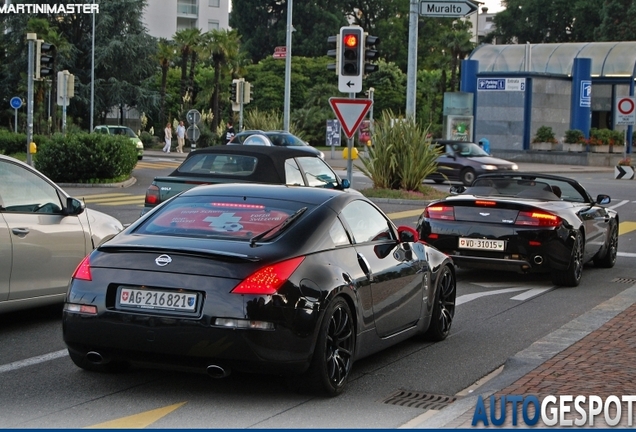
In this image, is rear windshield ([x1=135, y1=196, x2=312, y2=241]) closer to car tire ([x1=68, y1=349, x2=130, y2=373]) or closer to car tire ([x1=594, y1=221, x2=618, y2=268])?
car tire ([x1=68, y1=349, x2=130, y2=373])

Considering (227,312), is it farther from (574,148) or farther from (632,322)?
(574,148)

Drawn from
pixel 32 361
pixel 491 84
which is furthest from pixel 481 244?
pixel 491 84

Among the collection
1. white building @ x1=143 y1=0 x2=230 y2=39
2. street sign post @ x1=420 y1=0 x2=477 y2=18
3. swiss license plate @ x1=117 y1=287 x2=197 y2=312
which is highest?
white building @ x1=143 y1=0 x2=230 y2=39

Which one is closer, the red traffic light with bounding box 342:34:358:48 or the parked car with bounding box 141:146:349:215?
the parked car with bounding box 141:146:349:215

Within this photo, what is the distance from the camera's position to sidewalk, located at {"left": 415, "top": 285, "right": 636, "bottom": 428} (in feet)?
20.6

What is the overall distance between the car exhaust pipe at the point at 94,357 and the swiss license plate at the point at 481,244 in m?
6.90

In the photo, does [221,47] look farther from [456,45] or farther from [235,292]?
[235,292]

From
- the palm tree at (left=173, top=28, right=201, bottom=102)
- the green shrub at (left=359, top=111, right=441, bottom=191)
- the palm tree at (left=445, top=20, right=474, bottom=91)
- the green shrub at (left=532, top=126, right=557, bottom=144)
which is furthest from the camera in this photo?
the palm tree at (left=445, top=20, right=474, bottom=91)

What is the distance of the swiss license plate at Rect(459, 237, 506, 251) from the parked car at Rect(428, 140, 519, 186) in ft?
75.0

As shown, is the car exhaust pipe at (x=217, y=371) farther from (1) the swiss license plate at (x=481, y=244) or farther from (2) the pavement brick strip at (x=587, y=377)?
(1) the swiss license plate at (x=481, y=244)

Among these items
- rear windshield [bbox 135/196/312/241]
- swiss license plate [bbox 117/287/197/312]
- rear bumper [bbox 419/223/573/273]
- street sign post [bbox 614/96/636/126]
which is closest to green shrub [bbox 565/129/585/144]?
street sign post [bbox 614/96/636/126]

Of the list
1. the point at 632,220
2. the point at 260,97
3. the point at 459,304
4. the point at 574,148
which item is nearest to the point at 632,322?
the point at 459,304

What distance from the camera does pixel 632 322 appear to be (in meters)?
9.84

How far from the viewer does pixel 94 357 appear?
6820 millimetres
